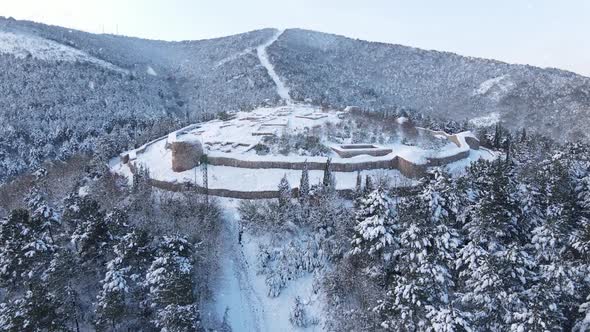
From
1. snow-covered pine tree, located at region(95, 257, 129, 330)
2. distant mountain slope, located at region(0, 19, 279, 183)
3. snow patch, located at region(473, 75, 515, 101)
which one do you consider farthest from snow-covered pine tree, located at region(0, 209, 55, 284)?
snow patch, located at region(473, 75, 515, 101)

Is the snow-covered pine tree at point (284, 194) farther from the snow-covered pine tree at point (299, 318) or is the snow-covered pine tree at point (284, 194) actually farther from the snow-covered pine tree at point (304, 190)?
the snow-covered pine tree at point (299, 318)

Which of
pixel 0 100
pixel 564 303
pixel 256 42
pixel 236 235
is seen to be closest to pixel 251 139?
pixel 236 235

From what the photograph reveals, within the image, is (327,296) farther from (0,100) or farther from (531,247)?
(0,100)

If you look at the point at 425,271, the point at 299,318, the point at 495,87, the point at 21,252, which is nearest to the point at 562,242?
the point at 425,271

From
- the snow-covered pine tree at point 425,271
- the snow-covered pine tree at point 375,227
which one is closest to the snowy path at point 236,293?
the snow-covered pine tree at point 375,227

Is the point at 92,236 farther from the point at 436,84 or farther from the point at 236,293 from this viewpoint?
the point at 436,84

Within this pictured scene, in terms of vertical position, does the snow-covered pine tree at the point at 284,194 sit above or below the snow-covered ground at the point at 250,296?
above

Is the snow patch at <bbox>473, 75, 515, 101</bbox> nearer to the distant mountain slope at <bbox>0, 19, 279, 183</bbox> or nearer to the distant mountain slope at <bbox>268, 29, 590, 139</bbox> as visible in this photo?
the distant mountain slope at <bbox>268, 29, 590, 139</bbox>
